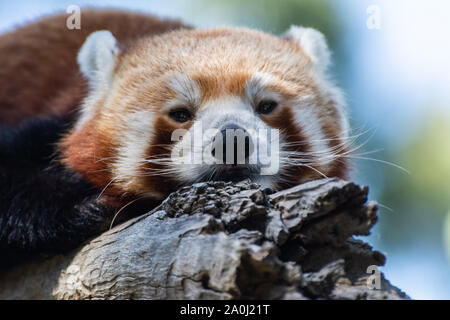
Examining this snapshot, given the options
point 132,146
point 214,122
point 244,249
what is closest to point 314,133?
point 214,122

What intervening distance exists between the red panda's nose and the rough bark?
33cm

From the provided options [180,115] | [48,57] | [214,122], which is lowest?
[214,122]

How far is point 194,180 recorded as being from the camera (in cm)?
343

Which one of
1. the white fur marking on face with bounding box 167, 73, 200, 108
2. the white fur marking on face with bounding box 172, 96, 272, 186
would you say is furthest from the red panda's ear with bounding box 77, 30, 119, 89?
the white fur marking on face with bounding box 172, 96, 272, 186

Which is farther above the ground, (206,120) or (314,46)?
(314,46)

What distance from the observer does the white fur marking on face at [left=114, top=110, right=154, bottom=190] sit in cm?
375

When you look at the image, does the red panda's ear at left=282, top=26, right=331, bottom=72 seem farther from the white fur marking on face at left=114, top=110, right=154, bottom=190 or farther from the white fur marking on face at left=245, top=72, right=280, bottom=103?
the white fur marking on face at left=114, top=110, right=154, bottom=190

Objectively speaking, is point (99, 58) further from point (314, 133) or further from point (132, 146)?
point (314, 133)

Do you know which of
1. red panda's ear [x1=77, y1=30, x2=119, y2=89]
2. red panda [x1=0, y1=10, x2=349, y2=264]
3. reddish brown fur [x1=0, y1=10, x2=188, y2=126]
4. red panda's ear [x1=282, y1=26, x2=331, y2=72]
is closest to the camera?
red panda [x1=0, y1=10, x2=349, y2=264]

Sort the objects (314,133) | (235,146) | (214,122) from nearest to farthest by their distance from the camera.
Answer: (235,146), (214,122), (314,133)

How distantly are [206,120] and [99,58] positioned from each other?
1501mm

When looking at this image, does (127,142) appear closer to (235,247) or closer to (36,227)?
(36,227)

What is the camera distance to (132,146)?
3.85 meters
